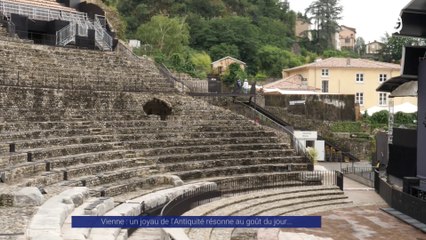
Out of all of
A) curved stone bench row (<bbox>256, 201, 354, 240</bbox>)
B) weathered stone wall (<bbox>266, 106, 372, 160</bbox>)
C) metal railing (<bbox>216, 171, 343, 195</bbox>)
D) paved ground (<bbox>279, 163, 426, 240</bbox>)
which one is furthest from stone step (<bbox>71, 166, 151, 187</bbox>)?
weathered stone wall (<bbox>266, 106, 372, 160</bbox>)

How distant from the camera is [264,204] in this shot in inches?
742

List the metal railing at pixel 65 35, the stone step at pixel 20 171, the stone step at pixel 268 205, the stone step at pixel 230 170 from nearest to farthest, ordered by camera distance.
Result: 1. the stone step at pixel 20 171
2. the stone step at pixel 268 205
3. the stone step at pixel 230 170
4. the metal railing at pixel 65 35

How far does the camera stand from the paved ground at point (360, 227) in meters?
16.2

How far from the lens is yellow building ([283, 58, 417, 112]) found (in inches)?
1939

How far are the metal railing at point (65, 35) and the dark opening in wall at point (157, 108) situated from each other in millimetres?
6634

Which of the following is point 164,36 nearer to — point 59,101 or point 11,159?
point 59,101

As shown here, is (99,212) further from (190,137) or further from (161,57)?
(161,57)

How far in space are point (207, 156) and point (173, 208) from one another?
7124 mm

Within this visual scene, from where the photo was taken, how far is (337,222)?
Result: 1789 cm

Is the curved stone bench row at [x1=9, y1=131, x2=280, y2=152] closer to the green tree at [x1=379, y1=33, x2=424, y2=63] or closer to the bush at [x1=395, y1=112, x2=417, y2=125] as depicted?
the bush at [x1=395, y1=112, x2=417, y2=125]

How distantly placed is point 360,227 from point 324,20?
75739 millimetres

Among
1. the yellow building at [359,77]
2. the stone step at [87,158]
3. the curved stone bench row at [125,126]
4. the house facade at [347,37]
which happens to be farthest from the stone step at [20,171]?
the house facade at [347,37]

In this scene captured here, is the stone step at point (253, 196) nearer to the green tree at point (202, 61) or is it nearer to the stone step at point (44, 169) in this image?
the stone step at point (44, 169)

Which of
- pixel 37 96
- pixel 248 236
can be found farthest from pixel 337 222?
pixel 37 96
